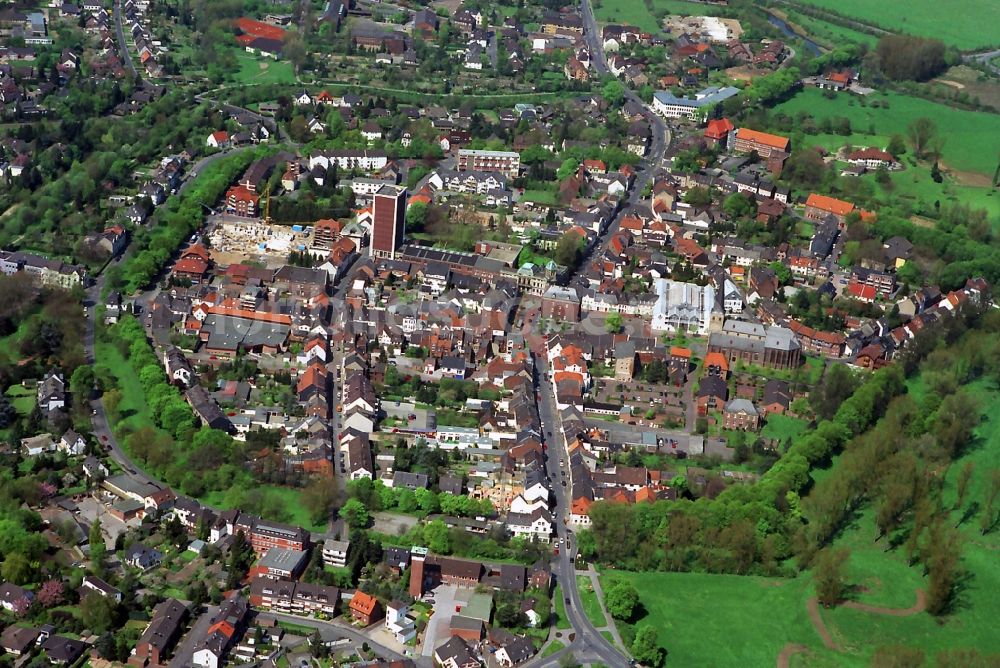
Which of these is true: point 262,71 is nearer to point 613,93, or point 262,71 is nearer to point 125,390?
point 613,93

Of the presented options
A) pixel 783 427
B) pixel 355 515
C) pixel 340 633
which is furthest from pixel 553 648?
pixel 783 427

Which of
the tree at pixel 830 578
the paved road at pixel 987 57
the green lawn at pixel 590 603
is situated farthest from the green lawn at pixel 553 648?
the paved road at pixel 987 57

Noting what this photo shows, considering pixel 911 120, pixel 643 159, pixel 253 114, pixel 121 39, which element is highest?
pixel 911 120

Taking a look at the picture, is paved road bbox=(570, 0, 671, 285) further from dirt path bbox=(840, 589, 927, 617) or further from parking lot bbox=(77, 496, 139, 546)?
parking lot bbox=(77, 496, 139, 546)

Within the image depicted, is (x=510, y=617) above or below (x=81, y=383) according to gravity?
above

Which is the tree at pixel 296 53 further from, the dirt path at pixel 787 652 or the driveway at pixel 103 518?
the dirt path at pixel 787 652

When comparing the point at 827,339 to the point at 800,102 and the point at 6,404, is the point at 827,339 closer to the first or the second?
the point at 6,404
